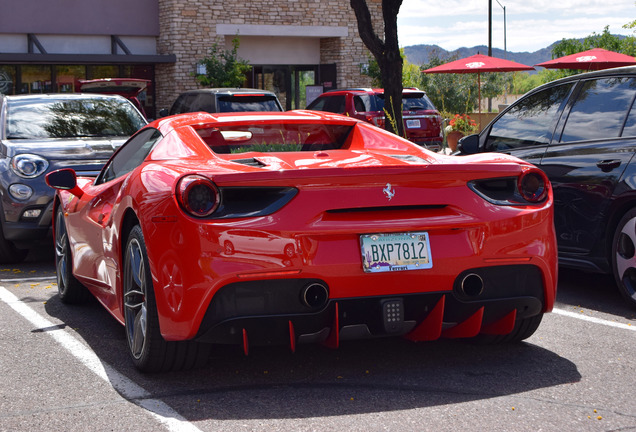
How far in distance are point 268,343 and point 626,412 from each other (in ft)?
5.30

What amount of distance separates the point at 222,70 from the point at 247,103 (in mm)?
15114

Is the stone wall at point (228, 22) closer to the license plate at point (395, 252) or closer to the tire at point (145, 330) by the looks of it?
the tire at point (145, 330)

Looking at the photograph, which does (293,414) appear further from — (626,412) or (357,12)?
(357,12)

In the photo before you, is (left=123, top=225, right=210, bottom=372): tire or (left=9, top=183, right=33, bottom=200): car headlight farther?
(left=9, top=183, right=33, bottom=200): car headlight

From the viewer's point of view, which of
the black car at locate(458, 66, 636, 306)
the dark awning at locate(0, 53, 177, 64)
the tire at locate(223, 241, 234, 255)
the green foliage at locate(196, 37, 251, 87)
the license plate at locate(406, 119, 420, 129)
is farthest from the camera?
the green foliage at locate(196, 37, 251, 87)

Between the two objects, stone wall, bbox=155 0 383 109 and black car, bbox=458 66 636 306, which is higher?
stone wall, bbox=155 0 383 109

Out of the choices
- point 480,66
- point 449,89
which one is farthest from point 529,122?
point 449,89

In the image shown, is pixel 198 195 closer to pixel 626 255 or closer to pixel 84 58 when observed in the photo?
pixel 626 255

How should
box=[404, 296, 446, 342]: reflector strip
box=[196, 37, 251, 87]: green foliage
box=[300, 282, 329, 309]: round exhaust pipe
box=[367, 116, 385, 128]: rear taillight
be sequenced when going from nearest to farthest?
box=[300, 282, 329, 309]: round exhaust pipe < box=[404, 296, 446, 342]: reflector strip < box=[367, 116, 385, 128]: rear taillight < box=[196, 37, 251, 87]: green foliage

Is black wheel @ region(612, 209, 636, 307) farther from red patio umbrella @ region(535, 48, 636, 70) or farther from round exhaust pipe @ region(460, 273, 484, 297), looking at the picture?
red patio umbrella @ region(535, 48, 636, 70)

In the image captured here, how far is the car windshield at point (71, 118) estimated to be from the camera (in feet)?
32.0

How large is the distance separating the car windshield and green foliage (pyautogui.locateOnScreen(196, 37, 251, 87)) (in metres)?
21.0

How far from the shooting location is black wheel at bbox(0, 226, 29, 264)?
889 cm

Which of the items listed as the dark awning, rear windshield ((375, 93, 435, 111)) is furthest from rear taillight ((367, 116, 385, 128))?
the dark awning
